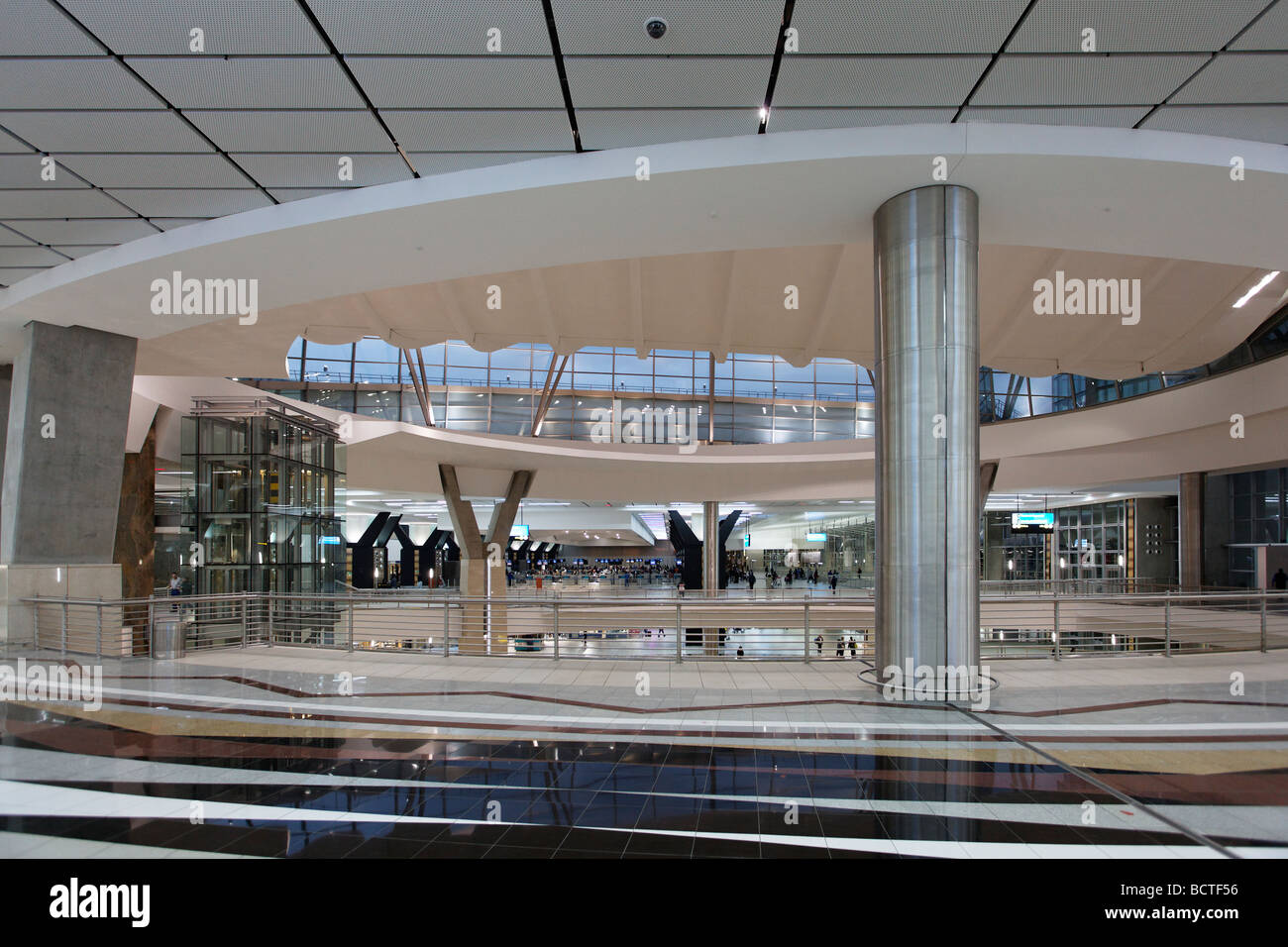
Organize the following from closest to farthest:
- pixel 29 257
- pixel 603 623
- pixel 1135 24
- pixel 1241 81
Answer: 1. pixel 1135 24
2. pixel 1241 81
3. pixel 29 257
4. pixel 603 623

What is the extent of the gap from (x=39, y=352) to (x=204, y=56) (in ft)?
26.0

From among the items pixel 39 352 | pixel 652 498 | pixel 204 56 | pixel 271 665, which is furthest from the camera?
pixel 652 498

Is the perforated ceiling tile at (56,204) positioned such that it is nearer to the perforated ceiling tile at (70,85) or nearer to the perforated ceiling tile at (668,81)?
the perforated ceiling tile at (70,85)

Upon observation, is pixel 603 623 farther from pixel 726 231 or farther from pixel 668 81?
pixel 668 81

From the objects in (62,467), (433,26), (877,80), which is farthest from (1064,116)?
(62,467)

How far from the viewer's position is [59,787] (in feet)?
15.6

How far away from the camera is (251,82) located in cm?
630

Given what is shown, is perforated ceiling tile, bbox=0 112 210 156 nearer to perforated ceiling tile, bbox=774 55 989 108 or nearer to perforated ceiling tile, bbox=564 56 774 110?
perforated ceiling tile, bbox=564 56 774 110

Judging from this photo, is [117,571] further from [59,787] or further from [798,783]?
[798,783]

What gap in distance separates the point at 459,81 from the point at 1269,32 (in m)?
6.60

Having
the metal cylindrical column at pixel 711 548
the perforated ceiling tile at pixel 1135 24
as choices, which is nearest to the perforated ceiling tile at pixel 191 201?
the perforated ceiling tile at pixel 1135 24

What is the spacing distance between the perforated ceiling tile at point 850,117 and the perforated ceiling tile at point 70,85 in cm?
585
